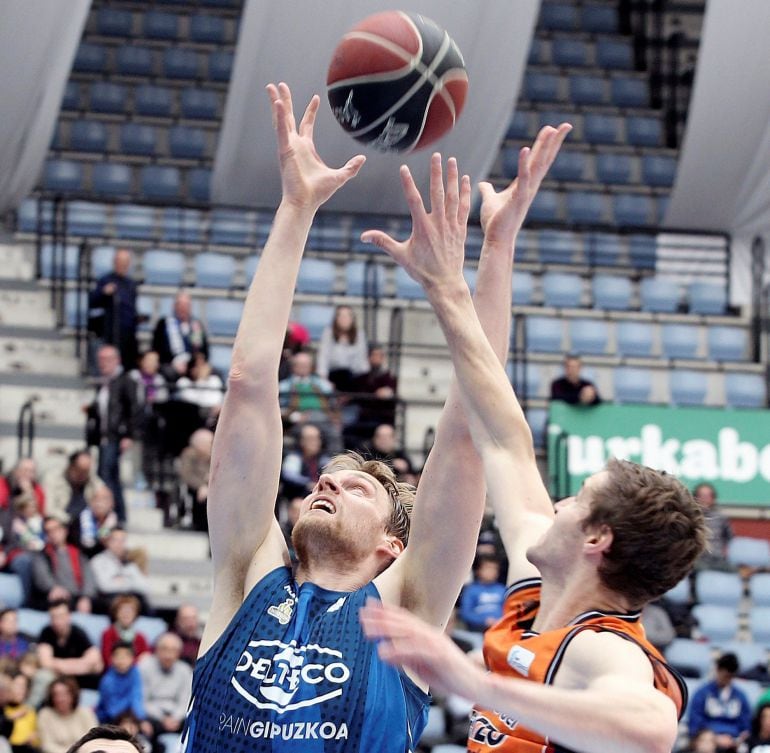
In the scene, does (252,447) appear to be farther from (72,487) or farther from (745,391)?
(745,391)

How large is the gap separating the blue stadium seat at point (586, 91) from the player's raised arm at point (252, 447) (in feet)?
53.2

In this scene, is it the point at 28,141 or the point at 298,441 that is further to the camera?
the point at 28,141

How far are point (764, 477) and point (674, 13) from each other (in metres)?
8.31

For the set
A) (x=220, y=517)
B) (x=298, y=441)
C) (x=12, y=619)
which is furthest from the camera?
(x=298, y=441)

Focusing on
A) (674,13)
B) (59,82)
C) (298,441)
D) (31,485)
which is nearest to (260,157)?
(59,82)

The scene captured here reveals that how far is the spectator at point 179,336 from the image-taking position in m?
13.9

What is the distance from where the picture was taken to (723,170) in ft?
57.5

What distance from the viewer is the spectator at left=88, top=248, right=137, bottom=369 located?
14242 millimetres

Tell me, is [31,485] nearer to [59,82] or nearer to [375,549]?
[59,82]

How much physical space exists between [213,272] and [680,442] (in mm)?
4979

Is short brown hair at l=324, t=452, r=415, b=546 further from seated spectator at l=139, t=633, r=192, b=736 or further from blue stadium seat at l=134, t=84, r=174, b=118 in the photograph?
blue stadium seat at l=134, t=84, r=174, b=118

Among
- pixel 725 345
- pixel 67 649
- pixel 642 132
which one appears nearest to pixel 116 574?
pixel 67 649

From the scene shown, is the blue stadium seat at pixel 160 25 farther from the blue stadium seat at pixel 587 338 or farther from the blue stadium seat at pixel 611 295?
the blue stadium seat at pixel 587 338

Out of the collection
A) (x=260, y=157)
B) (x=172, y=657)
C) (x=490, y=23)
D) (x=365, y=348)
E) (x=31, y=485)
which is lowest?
(x=172, y=657)
